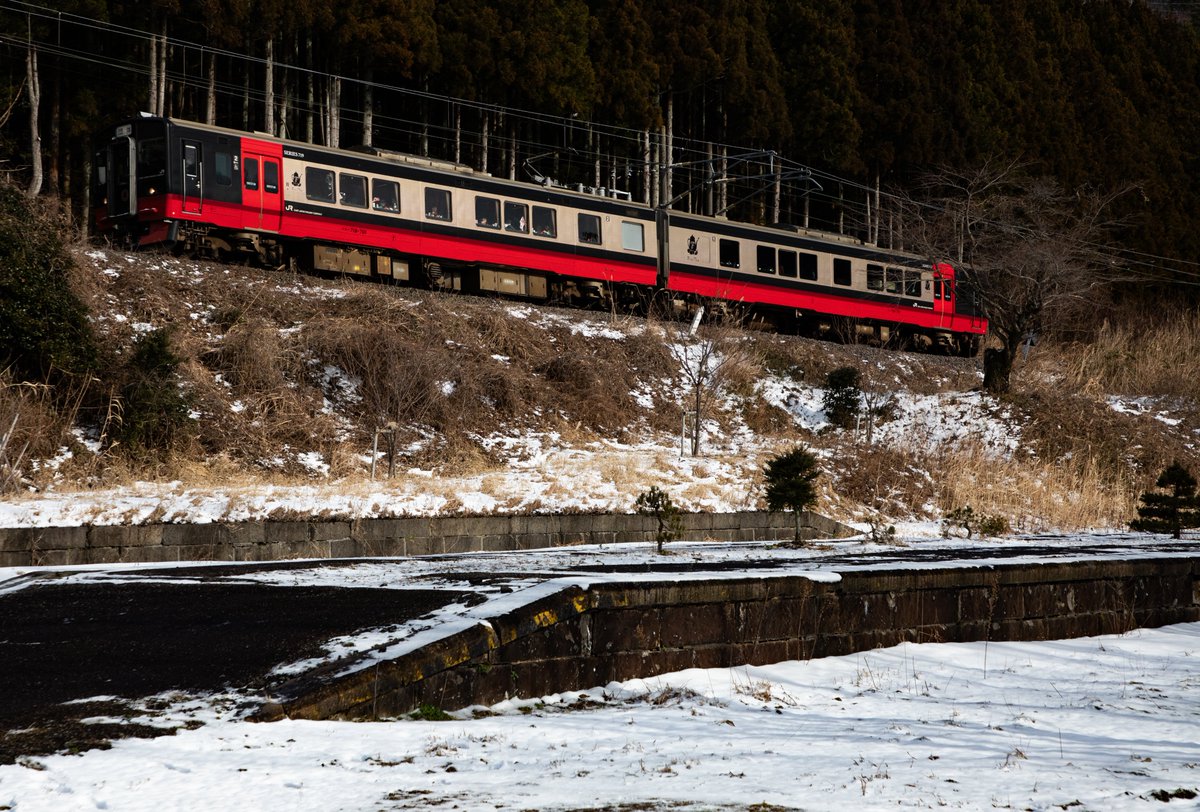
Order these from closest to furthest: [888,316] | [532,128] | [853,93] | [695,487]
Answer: [695,487]
[888,316]
[532,128]
[853,93]

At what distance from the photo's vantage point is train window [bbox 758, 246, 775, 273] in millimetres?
30078

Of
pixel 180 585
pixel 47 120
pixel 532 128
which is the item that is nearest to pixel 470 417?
pixel 180 585

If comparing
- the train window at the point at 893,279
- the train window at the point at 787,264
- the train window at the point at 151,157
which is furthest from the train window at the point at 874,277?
the train window at the point at 151,157

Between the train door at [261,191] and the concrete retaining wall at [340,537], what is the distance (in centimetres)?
1085

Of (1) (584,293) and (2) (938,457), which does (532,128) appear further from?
(2) (938,457)

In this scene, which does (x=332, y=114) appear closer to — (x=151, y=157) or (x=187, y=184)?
(x=151, y=157)

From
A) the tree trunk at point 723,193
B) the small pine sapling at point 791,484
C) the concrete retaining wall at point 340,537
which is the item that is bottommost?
the concrete retaining wall at point 340,537

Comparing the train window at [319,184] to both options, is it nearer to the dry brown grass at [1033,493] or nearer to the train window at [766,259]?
the train window at [766,259]

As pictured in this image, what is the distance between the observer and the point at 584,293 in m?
28.2

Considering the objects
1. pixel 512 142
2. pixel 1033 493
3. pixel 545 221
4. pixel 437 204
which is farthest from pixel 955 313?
pixel 437 204

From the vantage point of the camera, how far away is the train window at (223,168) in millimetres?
21734

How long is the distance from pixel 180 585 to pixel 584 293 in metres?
20.5

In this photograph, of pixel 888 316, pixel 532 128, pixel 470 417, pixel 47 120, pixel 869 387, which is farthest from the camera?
pixel 532 128

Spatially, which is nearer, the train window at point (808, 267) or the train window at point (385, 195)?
the train window at point (385, 195)
